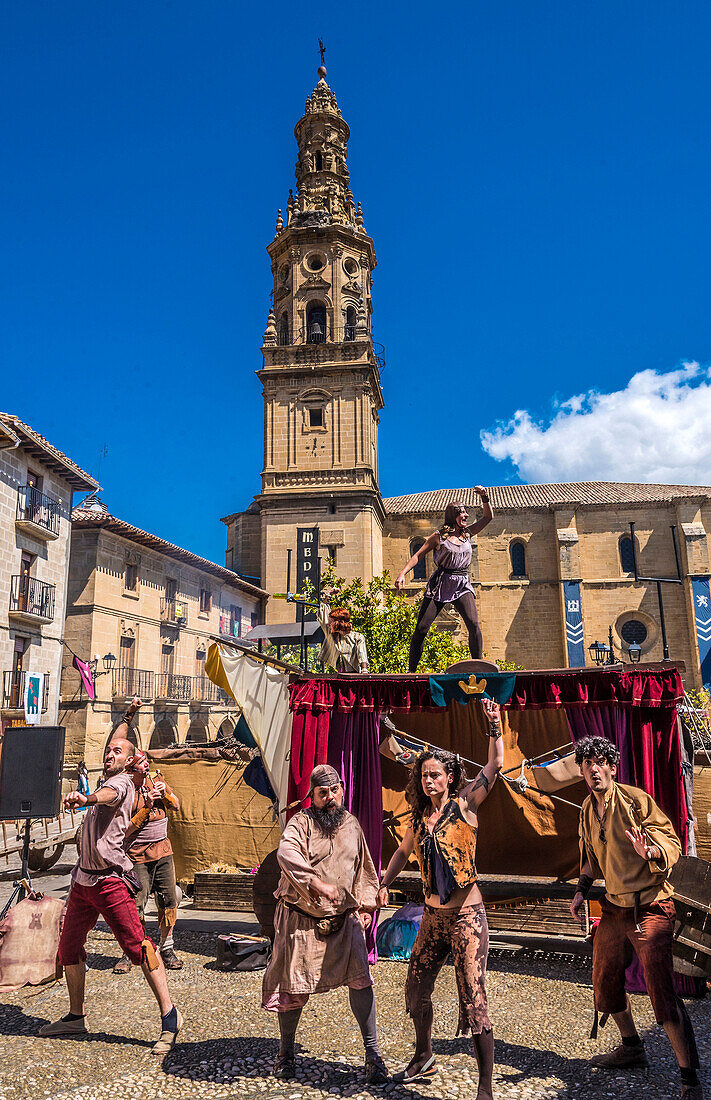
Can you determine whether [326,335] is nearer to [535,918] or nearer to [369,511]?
[369,511]

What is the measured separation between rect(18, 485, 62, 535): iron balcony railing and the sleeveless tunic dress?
57.2ft

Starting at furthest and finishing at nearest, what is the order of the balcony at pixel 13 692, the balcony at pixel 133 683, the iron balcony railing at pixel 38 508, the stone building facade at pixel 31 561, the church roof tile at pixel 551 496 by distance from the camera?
the church roof tile at pixel 551 496 < the balcony at pixel 133 683 < the iron balcony railing at pixel 38 508 < the stone building facade at pixel 31 561 < the balcony at pixel 13 692

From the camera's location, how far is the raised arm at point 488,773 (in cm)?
420

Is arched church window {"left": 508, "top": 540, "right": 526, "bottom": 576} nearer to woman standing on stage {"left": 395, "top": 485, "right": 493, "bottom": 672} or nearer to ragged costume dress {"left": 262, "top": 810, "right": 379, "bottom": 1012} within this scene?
woman standing on stage {"left": 395, "top": 485, "right": 493, "bottom": 672}

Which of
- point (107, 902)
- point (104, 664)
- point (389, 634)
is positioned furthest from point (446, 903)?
point (104, 664)

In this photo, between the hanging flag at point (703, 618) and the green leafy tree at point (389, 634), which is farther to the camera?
the hanging flag at point (703, 618)

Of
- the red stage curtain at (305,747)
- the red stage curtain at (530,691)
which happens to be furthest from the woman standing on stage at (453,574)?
the red stage curtain at (305,747)

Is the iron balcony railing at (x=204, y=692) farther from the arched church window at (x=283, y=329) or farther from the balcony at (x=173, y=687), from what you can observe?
the arched church window at (x=283, y=329)

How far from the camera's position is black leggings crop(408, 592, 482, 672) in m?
7.57

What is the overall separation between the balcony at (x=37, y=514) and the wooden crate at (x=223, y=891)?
1617cm

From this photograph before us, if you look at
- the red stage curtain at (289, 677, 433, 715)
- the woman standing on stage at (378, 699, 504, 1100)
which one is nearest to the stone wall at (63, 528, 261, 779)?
the red stage curtain at (289, 677, 433, 715)

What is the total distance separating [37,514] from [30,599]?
2.64 metres

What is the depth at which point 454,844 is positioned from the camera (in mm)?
4043

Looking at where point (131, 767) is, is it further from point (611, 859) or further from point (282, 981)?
point (611, 859)
